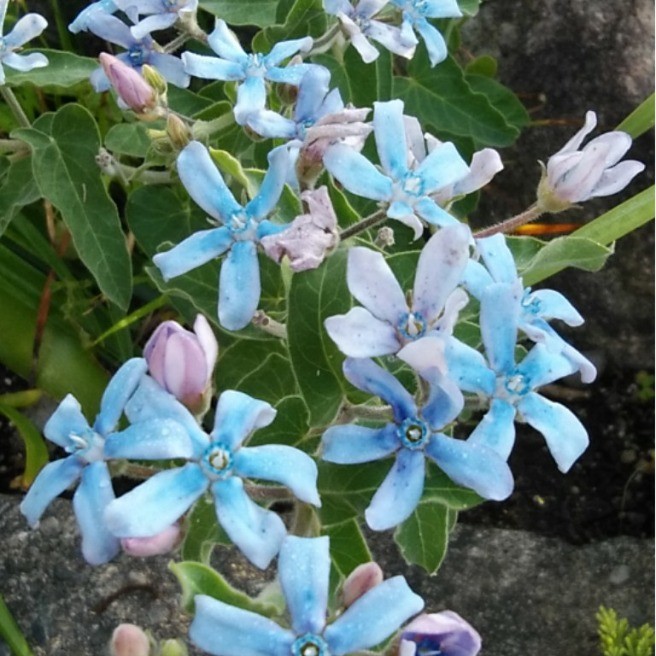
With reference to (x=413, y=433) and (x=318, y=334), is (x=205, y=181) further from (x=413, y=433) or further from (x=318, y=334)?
(x=413, y=433)

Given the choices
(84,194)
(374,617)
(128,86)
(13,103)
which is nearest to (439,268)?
(374,617)

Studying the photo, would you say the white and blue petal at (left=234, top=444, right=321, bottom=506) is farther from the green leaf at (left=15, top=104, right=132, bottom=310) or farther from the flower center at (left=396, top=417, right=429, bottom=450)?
the green leaf at (left=15, top=104, right=132, bottom=310)

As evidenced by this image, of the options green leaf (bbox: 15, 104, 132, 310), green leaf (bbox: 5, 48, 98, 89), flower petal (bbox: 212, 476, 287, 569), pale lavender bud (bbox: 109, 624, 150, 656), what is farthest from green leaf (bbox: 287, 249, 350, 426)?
green leaf (bbox: 5, 48, 98, 89)

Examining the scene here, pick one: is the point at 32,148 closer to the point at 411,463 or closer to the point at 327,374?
the point at 327,374

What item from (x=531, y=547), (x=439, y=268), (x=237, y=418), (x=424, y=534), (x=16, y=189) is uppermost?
(x=439, y=268)

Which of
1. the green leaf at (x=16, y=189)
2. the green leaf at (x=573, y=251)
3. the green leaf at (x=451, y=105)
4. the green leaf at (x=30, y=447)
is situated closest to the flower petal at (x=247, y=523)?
the green leaf at (x=573, y=251)

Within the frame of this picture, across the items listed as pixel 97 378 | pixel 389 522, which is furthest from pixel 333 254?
pixel 97 378

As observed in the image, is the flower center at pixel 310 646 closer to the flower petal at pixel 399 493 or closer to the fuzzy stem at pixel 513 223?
the flower petal at pixel 399 493
